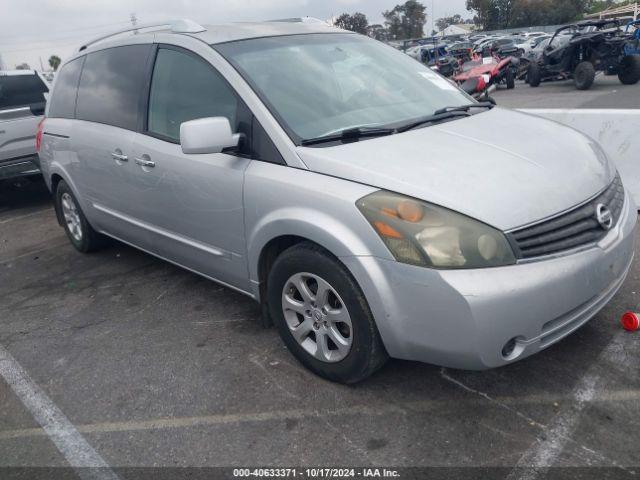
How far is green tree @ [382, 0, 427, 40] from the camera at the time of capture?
86062 mm

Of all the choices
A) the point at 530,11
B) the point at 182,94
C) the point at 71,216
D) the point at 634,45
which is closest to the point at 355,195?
the point at 182,94

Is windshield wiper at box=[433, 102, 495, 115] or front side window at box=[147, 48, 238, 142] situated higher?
front side window at box=[147, 48, 238, 142]

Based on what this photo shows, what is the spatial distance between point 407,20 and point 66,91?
89848 mm

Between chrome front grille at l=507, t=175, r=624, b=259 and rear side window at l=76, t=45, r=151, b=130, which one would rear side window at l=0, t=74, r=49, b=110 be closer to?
rear side window at l=76, t=45, r=151, b=130

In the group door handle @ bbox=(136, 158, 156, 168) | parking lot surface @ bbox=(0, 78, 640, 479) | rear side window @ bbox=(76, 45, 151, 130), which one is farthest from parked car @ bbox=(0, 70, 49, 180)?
door handle @ bbox=(136, 158, 156, 168)

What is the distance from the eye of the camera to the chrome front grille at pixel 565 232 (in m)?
2.30

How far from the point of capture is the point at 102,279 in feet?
15.1

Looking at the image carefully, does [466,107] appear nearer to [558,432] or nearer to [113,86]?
[558,432]

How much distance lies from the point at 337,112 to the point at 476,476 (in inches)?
74.4

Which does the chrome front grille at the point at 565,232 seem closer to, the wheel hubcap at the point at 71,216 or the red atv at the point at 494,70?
the wheel hubcap at the point at 71,216

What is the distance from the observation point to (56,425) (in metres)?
2.77

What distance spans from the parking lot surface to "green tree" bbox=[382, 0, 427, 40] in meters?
88.1

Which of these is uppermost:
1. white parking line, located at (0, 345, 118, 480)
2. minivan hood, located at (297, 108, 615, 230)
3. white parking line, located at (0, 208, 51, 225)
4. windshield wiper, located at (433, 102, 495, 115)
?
windshield wiper, located at (433, 102, 495, 115)

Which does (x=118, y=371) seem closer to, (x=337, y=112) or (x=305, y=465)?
(x=305, y=465)
